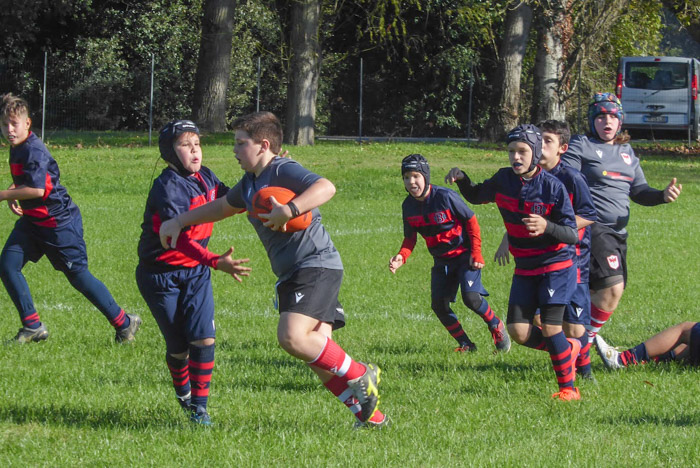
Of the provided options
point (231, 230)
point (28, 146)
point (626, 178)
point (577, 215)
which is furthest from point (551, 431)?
point (231, 230)

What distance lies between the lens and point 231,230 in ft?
49.8

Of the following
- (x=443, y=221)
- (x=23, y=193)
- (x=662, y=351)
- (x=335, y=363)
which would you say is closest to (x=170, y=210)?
(x=335, y=363)

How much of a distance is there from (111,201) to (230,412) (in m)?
13.3

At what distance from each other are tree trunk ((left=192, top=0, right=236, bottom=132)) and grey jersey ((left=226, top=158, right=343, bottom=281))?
23285 mm

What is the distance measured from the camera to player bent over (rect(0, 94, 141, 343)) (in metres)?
7.66

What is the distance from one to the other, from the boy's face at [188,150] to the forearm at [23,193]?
8.34 feet

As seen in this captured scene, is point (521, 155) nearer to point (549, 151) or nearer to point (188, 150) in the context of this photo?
point (549, 151)

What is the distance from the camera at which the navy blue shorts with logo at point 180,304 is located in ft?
18.2

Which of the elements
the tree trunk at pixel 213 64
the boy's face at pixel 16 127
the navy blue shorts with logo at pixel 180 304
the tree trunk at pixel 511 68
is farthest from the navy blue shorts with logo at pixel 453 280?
the tree trunk at pixel 213 64

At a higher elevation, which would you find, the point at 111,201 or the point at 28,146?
the point at 28,146

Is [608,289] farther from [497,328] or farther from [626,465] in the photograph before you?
[626,465]

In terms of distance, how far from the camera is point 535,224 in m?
5.69

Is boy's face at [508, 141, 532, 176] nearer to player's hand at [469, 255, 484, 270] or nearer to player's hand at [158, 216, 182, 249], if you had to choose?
player's hand at [469, 255, 484, 270]

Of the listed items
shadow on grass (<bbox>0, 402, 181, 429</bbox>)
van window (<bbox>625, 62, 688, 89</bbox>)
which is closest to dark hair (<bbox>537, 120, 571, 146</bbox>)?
shadow on grass (<bbox>0, 402, 181, 429</bbox>)
